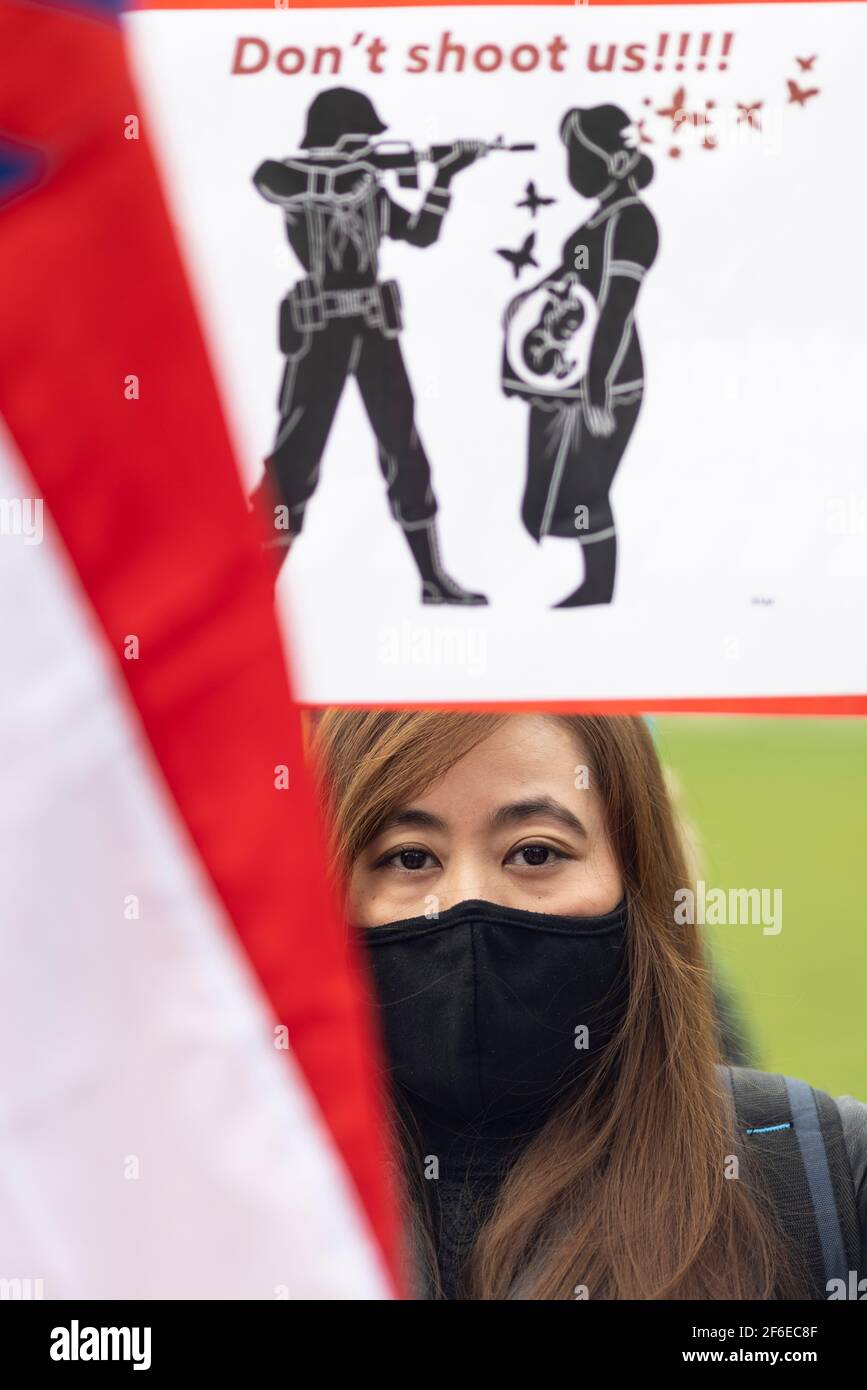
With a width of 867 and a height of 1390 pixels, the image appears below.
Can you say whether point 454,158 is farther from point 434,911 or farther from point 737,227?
point 434,911

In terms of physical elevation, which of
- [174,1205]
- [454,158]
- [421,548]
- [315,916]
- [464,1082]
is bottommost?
[174,1205]

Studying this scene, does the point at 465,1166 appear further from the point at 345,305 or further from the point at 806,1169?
the point at 345,305

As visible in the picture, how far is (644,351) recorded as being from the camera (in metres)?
1.71

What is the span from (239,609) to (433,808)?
0.51 m

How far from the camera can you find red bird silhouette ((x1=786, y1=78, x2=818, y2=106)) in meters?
1.70

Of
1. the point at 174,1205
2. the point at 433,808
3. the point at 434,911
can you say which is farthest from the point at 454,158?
the point at 174,1205

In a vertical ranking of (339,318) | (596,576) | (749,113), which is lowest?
(596,576)

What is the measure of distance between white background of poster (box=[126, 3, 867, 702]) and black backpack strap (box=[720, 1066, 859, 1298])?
0.57 meters

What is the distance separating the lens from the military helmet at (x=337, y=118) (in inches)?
67.1

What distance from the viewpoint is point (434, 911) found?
1706mm

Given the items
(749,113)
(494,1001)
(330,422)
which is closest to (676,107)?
(749,113)

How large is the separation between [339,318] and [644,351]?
41 centimetres

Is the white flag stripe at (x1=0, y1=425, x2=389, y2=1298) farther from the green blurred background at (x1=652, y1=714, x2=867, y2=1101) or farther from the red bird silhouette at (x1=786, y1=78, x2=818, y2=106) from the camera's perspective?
the red bird silhouette at (x1=786, y1=78, x2=818, y2=106)

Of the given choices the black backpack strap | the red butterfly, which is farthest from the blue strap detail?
the red butterfly
